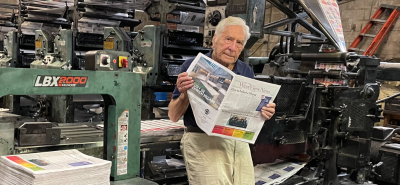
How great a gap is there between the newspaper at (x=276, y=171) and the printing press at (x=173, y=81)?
0.08 meters

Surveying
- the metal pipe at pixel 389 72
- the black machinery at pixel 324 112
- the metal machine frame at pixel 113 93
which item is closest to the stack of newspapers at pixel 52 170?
the metal machine frame at pixel 113 93

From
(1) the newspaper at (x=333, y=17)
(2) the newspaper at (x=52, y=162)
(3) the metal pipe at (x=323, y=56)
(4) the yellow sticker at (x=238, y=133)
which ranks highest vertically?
(1) the newspaper at (x=333, y=17)

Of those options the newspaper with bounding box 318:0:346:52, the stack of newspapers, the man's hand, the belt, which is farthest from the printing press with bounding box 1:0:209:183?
the newspaper with bounding box 318:0:346:52

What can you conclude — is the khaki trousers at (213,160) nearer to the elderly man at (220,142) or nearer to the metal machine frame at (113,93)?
the elderly man at (220,142)

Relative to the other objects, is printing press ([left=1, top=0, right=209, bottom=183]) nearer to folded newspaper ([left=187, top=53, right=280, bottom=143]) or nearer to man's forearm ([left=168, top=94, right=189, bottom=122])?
man's forearm ([left=168, top=94, right=189, bottom=122])

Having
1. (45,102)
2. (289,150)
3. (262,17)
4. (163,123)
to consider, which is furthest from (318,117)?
(45,102)

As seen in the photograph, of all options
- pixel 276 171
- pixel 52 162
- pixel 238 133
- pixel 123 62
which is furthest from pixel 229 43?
pixel 276 171

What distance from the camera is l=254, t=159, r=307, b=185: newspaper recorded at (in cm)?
320

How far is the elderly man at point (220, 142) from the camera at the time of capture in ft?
6.97

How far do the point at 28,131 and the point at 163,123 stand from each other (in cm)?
173

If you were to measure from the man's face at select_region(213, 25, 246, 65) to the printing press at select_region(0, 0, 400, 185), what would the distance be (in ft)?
1.64

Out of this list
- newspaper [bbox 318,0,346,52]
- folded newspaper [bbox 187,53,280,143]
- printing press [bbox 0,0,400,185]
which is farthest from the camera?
newspaper [bbox 318,0,346,52]

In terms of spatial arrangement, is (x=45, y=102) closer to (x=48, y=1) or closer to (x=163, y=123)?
(x=48, y=1)

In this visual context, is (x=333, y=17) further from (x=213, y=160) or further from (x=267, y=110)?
(x=213, y=160)
